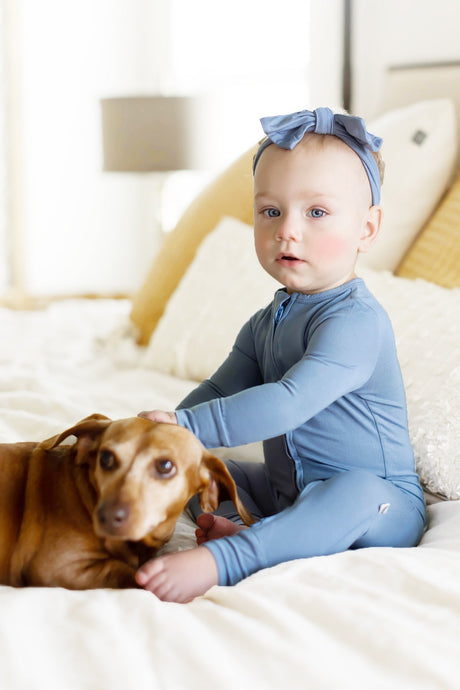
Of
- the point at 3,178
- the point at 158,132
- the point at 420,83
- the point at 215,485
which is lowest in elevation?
the point at 215,485

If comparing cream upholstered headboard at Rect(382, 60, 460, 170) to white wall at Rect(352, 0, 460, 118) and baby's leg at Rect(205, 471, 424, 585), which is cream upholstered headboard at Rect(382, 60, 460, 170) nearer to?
white wall at Rect(352, 0, 460, 118)

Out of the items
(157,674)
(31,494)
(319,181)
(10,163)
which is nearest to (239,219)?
(319,181)

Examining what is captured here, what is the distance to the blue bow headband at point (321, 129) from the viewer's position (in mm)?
1103

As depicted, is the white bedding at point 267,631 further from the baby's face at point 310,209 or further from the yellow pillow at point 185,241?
the yellow pillow at point 185,241

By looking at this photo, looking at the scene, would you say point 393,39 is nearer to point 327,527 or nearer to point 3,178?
point 327,527

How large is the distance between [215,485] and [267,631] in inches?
10.1

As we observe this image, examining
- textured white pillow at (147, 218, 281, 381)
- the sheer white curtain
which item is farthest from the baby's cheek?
the sheer white curtain

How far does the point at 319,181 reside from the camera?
Result: 1.10m

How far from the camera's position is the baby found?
989 millimetres

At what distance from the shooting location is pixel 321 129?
111 cm

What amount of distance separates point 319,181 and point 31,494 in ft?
1.84

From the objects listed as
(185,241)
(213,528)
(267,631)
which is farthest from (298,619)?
(185,241)

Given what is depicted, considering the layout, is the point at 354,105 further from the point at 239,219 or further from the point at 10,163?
the point at 10,163

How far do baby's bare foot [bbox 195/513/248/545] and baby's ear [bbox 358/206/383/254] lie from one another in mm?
447
